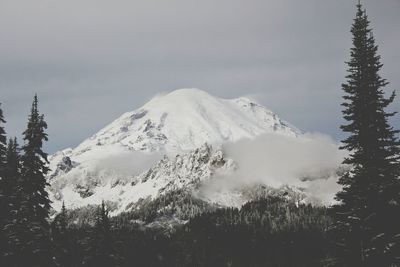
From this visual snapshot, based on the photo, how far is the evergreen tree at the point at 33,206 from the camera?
33.7m

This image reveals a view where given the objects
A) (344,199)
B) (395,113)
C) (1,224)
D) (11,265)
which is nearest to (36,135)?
(1,224)

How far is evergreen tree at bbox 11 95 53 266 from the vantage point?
33.7 metres

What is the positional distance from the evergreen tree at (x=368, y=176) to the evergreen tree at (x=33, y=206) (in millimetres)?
18328

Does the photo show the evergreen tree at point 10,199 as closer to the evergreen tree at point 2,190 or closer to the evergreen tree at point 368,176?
the evergreen tree at point 2,190

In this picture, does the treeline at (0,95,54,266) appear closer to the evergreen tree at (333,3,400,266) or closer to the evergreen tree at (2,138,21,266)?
the evergreen tree at (2,138,21,266)

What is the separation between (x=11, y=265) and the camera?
3291 centimetres

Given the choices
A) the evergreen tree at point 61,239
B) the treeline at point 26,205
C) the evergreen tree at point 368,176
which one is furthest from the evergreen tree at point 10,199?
the evergreen tree at point 368,176

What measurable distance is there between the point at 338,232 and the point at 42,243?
1839 centimetres

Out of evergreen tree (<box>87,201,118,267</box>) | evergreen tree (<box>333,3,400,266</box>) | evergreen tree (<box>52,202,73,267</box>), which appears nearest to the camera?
evergreen tree (<box>333,3,400,266</box>)

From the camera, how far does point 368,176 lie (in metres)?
31.9

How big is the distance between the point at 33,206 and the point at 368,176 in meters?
21.2

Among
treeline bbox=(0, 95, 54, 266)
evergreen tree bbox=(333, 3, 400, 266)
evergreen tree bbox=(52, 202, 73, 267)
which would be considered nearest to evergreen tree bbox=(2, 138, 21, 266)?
treeline bbox=(0, 95, 54, 266)

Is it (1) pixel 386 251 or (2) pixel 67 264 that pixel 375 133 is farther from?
(2) pixel 67 264

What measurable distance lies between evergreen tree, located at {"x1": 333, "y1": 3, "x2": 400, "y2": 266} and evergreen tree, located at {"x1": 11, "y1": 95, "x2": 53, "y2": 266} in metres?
18.3
